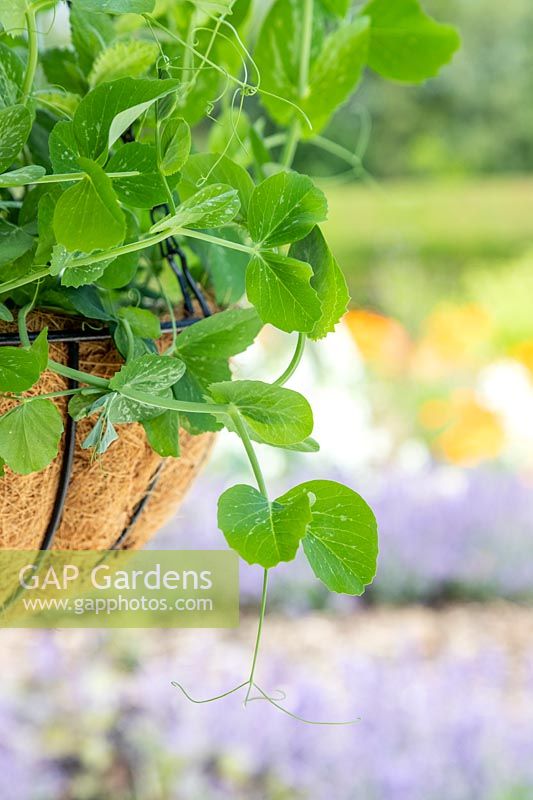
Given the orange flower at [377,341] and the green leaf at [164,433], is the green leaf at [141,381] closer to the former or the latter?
the green leaf at [164,433]

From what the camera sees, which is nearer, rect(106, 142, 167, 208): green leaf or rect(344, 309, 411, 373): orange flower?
rect(106, 142, 167, 208): green leaf

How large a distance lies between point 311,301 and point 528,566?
1.59 metres

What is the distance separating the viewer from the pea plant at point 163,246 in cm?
17

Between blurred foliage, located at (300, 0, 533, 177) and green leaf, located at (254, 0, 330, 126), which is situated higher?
green leaf, located at (254, 0, 330, 126)

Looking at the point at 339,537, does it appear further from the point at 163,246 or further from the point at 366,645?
the point at 366,645

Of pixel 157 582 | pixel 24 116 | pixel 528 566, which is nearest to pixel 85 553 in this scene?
pixel 157 582

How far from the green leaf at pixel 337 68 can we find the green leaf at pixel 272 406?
107 mm

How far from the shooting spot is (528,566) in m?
1.66

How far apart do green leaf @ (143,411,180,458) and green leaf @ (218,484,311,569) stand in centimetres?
3

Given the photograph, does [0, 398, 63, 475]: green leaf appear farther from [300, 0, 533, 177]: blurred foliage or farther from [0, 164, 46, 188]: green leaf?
[300, 0, 533, 177]: blurred foliage

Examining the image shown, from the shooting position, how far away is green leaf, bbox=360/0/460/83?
27cm

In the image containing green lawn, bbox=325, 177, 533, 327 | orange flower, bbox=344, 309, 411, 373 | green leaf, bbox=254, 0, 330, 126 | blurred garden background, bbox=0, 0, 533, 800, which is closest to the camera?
green leaf, bbox=254, 0, 330, 126

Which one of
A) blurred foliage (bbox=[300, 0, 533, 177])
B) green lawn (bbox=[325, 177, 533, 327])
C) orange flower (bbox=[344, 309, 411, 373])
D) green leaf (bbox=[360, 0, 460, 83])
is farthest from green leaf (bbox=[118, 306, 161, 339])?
blurred foliage (bbox=[300, 0, 533, 177])

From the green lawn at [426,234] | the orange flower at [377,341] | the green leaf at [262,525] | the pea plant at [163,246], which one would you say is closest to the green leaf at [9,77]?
the pea plant at [163,246]
